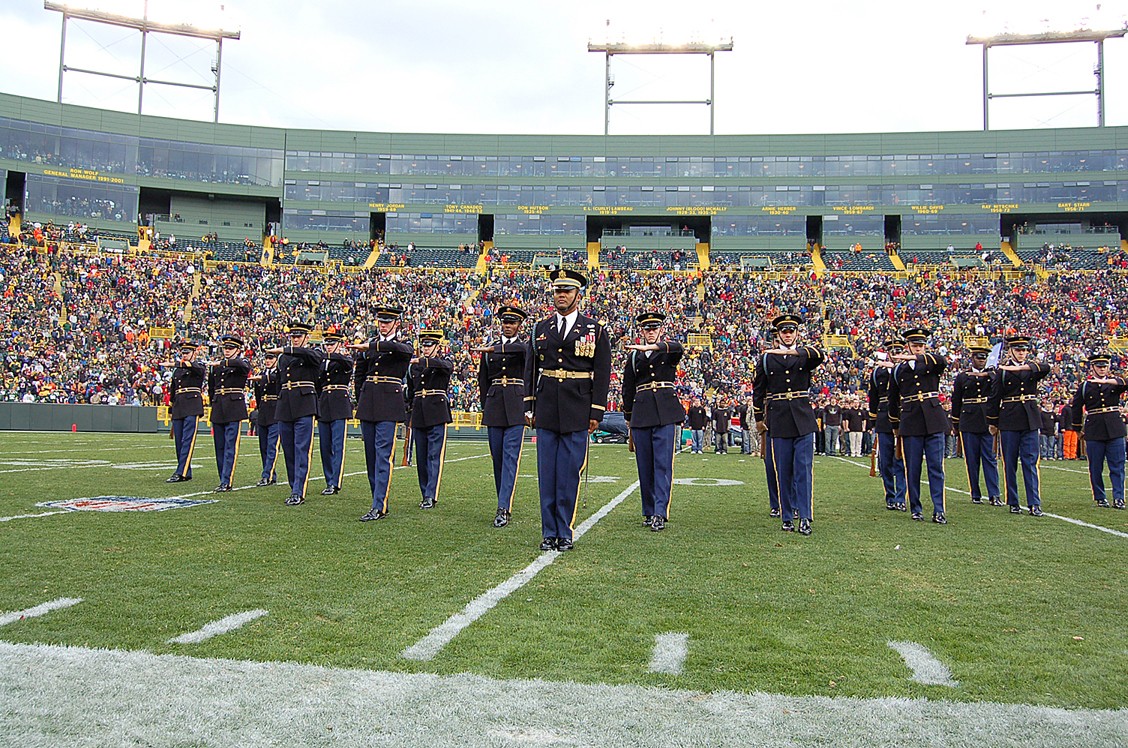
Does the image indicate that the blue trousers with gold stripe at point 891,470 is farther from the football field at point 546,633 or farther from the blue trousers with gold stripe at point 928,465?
the football field at point 546,633

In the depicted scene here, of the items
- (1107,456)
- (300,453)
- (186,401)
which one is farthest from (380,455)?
(1107,456)

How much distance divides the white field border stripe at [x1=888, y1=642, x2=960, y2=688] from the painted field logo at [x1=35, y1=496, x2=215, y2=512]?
6793 mm

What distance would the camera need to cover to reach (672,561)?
582 cm

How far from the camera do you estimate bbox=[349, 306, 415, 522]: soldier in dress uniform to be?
805cm

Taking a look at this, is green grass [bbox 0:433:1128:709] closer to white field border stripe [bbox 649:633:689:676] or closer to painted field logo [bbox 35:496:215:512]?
white field border stripe [bbox 649:633:689:676]

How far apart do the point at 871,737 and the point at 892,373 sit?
25.0 ft

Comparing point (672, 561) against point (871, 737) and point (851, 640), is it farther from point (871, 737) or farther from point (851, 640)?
point (871, 737)

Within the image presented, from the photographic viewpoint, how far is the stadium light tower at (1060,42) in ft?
156

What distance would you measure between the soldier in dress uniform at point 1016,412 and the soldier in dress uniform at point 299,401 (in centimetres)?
792

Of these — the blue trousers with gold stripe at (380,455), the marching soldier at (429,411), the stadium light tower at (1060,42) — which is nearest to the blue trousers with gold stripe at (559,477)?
the blue trousers with gold stripe at (380,455)

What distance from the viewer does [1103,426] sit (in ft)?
35.1

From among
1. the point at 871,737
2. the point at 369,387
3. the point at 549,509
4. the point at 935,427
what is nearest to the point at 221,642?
the point at 871,737

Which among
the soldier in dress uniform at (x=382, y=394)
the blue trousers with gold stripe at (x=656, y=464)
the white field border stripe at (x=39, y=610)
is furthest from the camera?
the soldier in dress uniform at (x=382, y=394)

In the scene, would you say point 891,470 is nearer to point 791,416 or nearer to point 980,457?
point 980,457
